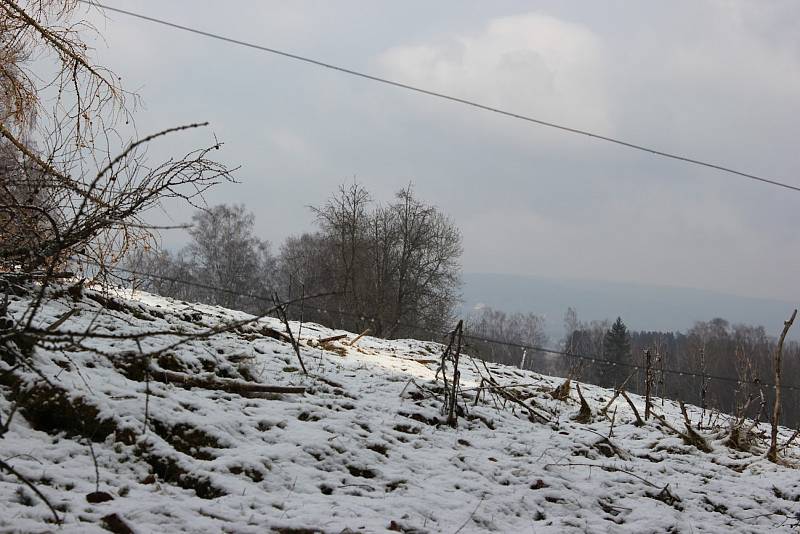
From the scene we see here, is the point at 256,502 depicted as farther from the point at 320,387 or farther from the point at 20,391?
the point at 320,387

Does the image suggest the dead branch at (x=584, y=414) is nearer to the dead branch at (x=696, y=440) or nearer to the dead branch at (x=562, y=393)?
the dead branch at (x=562, y=393)

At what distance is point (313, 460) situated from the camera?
146 inches

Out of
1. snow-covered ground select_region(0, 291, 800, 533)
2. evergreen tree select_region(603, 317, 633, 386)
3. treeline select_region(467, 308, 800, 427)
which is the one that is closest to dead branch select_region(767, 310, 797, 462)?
snow-covered ground select_region(0, 291, 800, 533)

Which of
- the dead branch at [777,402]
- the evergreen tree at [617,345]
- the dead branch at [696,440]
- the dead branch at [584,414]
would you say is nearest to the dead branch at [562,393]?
the dead branch at [584,414]

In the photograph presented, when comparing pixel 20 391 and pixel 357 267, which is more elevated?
pixel 357 267

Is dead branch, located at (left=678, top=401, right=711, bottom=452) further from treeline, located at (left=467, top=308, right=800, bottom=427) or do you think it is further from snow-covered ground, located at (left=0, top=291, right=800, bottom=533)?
treeline, located at (left=467, top=308, right=800, bottom=427)

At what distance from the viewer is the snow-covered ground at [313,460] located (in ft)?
8.79

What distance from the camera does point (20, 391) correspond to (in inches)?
124

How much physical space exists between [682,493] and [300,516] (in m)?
3.35

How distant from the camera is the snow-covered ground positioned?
8.79 ft

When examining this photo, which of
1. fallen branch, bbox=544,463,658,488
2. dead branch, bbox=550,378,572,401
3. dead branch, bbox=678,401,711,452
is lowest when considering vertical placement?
fallen branch, bbox=544,463,658,488

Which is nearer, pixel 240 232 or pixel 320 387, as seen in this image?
pixel 320 387

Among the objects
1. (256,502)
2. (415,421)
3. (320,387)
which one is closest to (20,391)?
(256,502)

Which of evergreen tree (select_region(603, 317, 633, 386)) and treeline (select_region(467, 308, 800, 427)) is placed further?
evergreen tree (select_region(603, 317, 633, 386))
